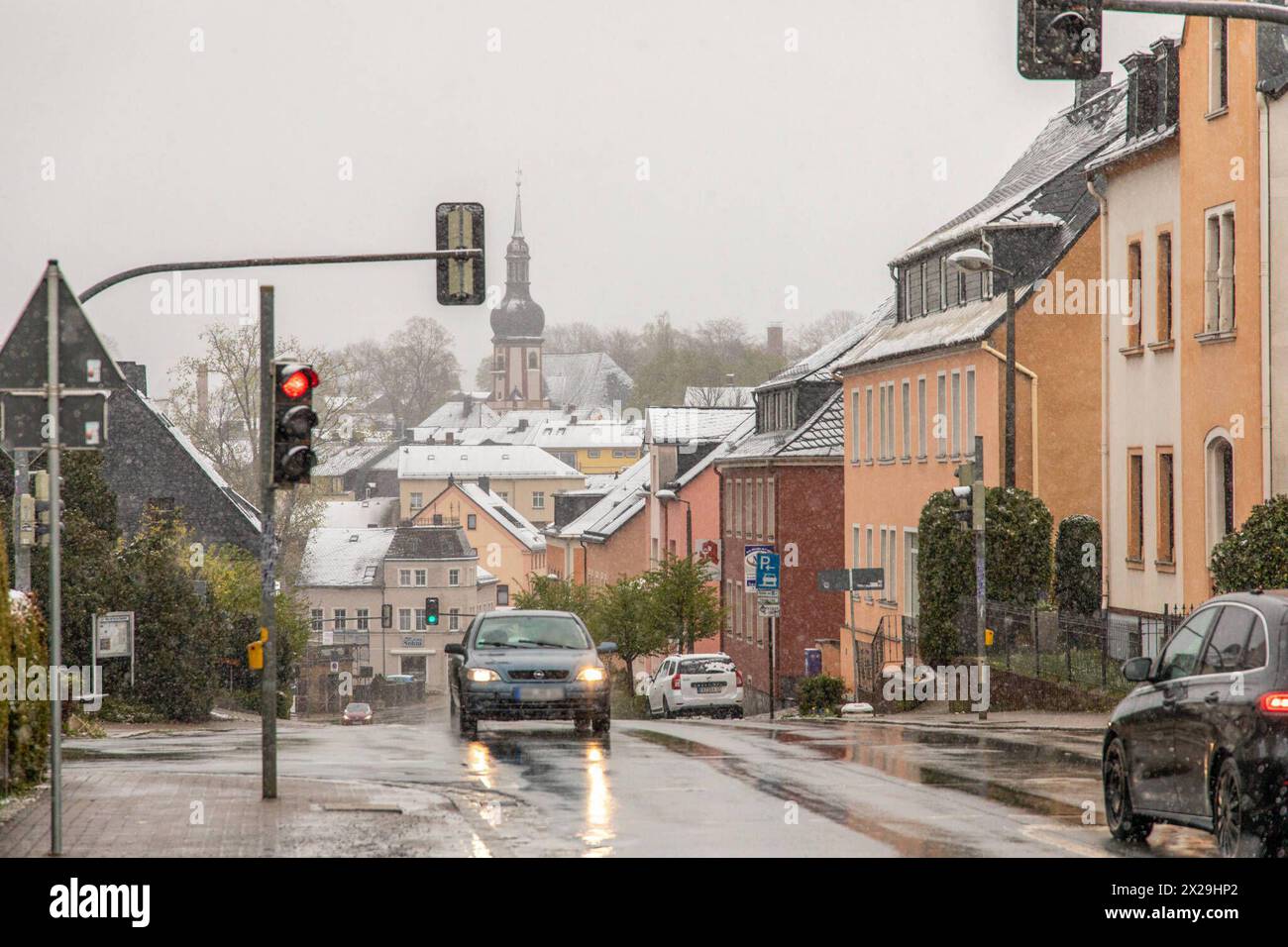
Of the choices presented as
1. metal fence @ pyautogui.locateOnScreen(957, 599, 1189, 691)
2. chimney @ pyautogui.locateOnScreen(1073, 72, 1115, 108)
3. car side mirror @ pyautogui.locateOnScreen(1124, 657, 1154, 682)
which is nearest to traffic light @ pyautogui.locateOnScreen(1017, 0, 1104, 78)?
car side mirror @ pyautogui.locateOnScreen(1124, 657, 1154, 682)

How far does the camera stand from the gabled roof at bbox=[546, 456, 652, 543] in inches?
3647

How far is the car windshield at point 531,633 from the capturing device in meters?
A: 22.9

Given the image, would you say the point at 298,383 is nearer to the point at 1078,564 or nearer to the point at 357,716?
the point at 1078,564

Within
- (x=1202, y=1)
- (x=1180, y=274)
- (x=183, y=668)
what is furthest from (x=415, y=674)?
(x=1202, y=1)

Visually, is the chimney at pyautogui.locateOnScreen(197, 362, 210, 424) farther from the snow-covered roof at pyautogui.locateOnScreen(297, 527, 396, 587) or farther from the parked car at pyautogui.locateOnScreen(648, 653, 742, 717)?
the snow-covered roof at pyautogui.locateOnScreen(297, 527, 396, 587)

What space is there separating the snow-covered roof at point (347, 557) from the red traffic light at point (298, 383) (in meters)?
100

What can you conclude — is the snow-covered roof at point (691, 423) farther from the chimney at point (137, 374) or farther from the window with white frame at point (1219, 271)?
the window with white frame at point (1219, 271)

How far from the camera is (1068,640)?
99.0 feet

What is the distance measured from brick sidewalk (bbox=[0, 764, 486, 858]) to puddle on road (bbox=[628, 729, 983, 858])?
8.82 ft

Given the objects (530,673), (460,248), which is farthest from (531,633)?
(460,248)

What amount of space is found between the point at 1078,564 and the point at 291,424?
23.3 metres

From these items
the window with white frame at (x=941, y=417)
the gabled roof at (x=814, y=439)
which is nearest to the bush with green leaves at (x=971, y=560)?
the window with white frame at (x=941, y=417)
